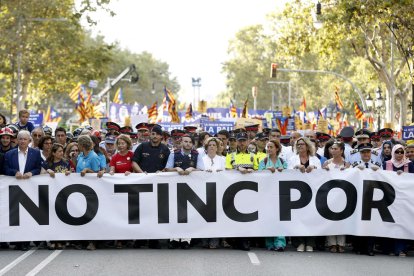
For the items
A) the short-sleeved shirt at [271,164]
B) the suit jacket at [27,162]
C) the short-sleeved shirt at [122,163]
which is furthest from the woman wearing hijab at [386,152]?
the suit jacket at [27,162]

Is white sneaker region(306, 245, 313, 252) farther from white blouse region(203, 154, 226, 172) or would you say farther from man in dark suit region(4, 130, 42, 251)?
man in dark suit region(4, 130, 42, 251)

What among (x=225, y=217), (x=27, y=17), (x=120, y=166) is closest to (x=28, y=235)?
(x=120, y=166)

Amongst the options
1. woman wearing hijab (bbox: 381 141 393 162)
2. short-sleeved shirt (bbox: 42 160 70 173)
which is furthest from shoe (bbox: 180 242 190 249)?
woman wearing hijab (bbox: 381 141 393 162)

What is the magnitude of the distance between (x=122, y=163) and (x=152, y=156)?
1.49 feet

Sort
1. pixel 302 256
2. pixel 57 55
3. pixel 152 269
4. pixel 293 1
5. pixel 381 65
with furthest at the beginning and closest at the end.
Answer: pixel 57 55 → pixel 381 65 → pixel 293 1 → pixel 302 256 → pixel 152 269

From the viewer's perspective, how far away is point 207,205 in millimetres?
15484

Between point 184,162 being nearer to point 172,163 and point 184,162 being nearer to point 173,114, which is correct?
point 172,163

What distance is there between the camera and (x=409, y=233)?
49.5ft

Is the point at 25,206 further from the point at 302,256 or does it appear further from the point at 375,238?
the point at 375,238

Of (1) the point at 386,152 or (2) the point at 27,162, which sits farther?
(1) the point at 386,152

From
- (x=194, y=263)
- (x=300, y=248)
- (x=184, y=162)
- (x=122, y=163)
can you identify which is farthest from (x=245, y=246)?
(x=122, y=163)

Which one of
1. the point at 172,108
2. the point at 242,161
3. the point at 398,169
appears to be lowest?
the point at 398,169

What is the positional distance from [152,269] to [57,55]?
4648cm

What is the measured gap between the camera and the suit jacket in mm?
15250
